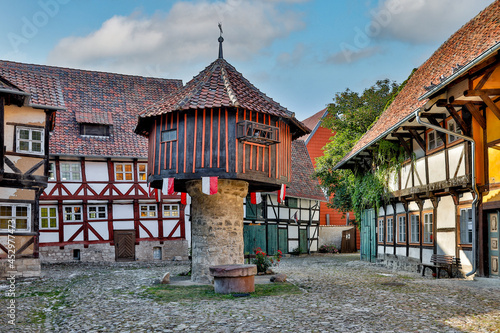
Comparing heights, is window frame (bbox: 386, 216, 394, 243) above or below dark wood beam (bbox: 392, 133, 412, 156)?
below

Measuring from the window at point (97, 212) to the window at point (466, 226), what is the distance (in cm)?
1644

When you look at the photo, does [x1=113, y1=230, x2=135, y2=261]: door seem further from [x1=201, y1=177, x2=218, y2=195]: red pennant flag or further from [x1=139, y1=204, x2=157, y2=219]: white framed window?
[x1=201, y1=177, x2=218, y2=195]: red pennant flag

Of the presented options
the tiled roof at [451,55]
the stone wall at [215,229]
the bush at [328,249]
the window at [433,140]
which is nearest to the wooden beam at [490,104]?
the tiled roof at [451,55]

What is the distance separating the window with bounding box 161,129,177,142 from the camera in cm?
1409

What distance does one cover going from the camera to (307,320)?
26.5 ft

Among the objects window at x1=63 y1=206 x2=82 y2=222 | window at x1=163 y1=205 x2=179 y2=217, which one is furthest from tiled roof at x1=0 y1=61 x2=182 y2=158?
window at x1=163 y1=205 x2=179 y2=217

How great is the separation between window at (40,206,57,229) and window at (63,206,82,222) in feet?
1.56

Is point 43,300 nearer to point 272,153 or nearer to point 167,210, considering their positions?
point 272,153

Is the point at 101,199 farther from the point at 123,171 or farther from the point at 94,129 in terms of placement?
the point at 94,129

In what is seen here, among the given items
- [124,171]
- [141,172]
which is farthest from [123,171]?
[141,172]

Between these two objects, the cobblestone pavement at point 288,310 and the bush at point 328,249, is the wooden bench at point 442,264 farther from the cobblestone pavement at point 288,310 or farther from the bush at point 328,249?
the bush at point 328,249

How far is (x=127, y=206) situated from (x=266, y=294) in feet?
49.5

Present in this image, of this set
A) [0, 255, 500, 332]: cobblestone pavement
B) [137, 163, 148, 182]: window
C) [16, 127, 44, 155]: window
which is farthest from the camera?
[137, 163, 148, 182]: window

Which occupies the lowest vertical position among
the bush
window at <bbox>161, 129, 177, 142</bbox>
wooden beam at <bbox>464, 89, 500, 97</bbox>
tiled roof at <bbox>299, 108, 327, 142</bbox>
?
the bush
